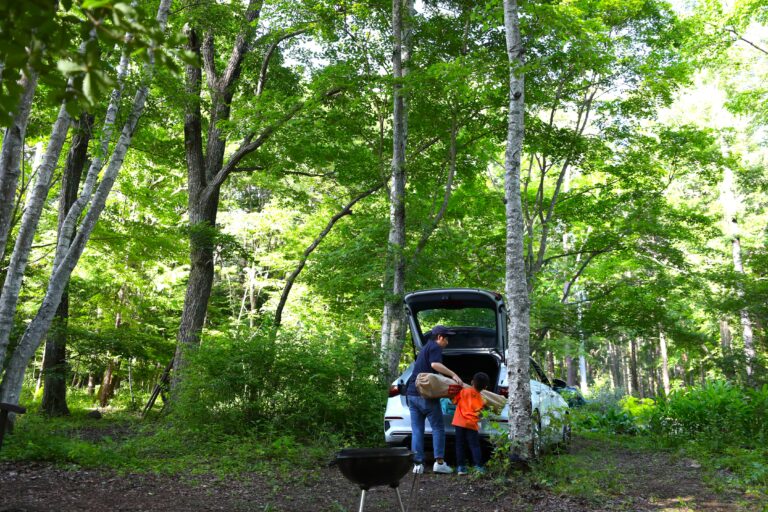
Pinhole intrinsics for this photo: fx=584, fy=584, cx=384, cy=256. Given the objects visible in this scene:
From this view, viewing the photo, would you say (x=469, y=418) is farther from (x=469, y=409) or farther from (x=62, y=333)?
(x=62, y=333)

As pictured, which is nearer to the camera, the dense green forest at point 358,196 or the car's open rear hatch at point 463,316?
the car's open rear hatch at point 463,316

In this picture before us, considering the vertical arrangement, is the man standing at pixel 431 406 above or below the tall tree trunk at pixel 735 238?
below

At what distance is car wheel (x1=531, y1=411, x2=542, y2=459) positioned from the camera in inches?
255

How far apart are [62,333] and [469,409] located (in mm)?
9038

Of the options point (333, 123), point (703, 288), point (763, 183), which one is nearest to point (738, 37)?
point (763, 183)

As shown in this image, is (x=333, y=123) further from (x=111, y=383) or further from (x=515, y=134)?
(x=111, y=383)

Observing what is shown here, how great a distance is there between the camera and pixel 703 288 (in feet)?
53.8

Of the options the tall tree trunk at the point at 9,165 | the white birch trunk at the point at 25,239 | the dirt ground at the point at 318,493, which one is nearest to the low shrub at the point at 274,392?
the dirt ground at the point at 318,493

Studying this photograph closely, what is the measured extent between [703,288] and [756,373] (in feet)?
11.2

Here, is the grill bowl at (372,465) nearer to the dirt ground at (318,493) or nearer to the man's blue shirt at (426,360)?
the dirt ground at (318,493)

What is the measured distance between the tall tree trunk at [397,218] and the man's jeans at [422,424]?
11.2 feet

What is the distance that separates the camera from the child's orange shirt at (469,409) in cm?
689

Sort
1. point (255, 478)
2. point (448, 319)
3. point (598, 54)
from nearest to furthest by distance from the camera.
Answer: point (255, 478)
point (448, 319)
point (598, 54)

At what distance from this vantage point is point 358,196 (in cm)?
1572
